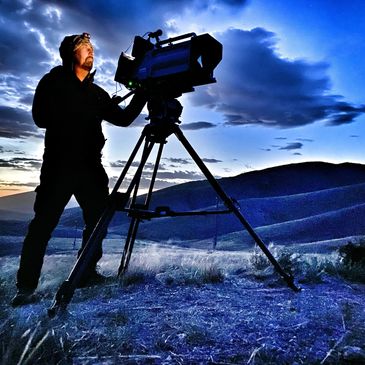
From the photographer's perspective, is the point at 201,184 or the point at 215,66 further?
the point at 201,184

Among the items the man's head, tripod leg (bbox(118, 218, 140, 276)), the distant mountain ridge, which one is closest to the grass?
tripod leg (bbox(118, 218, 140, 276))

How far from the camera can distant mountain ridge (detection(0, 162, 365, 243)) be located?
122 ft

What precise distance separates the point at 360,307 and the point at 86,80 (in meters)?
3.34

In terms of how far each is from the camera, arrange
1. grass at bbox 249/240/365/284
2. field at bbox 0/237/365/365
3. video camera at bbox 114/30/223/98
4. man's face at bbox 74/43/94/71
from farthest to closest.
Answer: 1. grass at bbox 249/240/365/284
2. man's face at bbox 74/43/94/71
3. video camera at bbox 114/30/223/98
4. field at bbox 0/237/365/365

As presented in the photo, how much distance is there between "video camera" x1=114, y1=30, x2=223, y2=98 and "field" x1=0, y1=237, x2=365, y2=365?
6.23 ft

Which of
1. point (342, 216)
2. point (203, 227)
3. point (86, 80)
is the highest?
point (86, 80)

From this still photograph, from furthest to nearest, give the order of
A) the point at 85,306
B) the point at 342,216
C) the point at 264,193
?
the point at 264,193 → the point at 342,216 → the point at 85,306

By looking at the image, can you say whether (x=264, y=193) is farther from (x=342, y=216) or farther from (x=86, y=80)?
(x=86, y=80)

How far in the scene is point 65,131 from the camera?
3600 millimetres

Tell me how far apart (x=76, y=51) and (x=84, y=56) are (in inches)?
3.5

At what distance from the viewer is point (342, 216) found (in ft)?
131

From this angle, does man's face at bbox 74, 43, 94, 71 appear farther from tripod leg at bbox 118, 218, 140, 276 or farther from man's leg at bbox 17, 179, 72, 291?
tripod leg at bbox 118, 218, 140, 276

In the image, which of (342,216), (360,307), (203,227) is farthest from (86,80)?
(203,227)

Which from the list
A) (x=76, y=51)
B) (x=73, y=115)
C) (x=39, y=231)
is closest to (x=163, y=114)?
(x=73, y=115)
